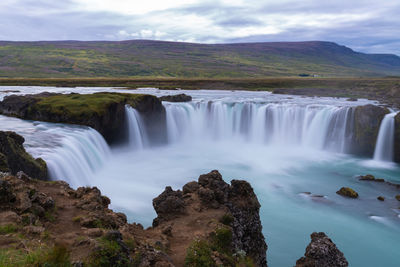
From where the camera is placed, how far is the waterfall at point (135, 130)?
38.0 m

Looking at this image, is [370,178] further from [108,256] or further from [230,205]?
[108,256]

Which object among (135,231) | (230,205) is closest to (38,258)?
(135,231)

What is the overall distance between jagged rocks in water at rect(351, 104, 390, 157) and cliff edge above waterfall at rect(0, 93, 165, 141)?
27550 millimetres

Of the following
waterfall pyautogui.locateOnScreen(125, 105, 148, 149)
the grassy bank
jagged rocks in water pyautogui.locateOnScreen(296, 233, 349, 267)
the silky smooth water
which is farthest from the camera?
the grassy bank

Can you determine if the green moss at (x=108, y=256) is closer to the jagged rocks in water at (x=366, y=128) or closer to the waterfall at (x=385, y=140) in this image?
the waterfall at (x=385, y=140)

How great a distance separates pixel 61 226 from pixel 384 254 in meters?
17.8

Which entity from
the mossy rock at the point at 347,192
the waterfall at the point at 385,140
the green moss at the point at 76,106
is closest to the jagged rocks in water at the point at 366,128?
the waterfall at the point at 385,140

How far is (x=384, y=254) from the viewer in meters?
18.2

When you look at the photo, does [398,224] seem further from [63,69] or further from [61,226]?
[63,69]

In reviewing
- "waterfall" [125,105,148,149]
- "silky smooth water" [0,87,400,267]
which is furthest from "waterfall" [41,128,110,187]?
"waterfall" [125,105,148,149]

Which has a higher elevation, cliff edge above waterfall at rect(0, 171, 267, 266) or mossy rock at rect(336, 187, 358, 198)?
cliff edge above waterfall at rect(0, 171, 267, 266)

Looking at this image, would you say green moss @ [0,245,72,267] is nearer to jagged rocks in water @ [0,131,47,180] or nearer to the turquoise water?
jagged rocks in water @ [0,131,47,180]

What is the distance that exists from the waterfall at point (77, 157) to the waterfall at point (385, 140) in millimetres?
30981

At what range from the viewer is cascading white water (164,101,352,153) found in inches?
1636
